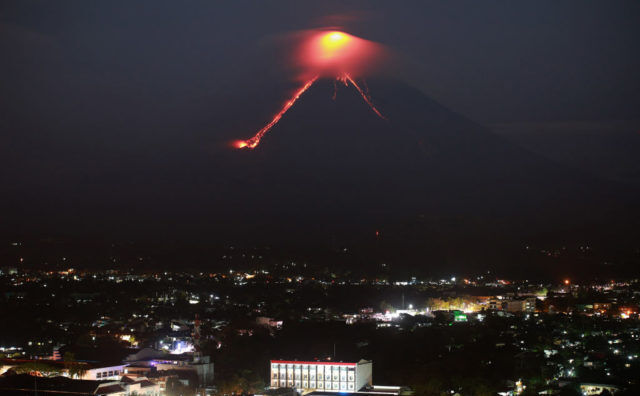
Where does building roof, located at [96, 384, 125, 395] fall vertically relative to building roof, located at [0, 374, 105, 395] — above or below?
below

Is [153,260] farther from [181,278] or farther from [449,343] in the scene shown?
[449,343]

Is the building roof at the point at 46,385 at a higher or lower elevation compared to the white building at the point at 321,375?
higher

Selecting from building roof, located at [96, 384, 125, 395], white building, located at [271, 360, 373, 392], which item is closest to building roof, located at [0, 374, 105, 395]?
building roof, located at [96, 384, 125, 395]

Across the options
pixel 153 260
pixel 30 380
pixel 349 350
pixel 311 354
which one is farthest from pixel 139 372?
pixel 153 260

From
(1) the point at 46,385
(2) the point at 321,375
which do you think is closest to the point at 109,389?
(1) the point at 46,385

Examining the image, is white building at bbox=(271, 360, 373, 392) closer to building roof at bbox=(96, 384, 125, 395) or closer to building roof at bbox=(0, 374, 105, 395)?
building roof at bbox=(96, 384, 125, 395)

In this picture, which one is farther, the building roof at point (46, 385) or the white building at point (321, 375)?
the white building at point (321, 375)

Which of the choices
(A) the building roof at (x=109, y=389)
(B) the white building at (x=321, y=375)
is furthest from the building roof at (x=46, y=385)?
(B) the white building at (x=321, y=375)

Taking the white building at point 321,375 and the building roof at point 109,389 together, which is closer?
the building roof at point 109,389

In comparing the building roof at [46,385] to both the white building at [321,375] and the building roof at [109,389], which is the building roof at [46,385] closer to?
the building roof at [109,389]
